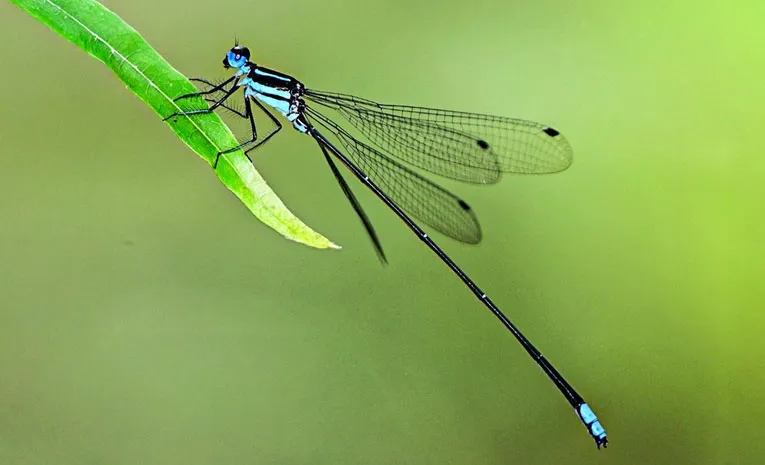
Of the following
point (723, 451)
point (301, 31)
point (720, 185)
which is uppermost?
point (301, 31)

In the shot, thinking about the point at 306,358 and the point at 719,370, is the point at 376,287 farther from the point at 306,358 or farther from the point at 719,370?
the point at 719,370

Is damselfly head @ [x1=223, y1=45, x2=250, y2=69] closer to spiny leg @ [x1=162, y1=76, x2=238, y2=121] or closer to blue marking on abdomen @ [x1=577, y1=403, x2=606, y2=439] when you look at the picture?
spiny leg @ [x1=162, y1=76, x2=238, y2=121]

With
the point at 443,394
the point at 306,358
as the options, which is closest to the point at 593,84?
the point at 443,394

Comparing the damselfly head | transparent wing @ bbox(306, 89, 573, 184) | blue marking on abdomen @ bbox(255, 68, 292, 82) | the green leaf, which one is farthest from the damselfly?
the green leaf

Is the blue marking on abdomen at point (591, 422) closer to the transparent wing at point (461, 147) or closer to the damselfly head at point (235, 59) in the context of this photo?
the transparent wing at point (461, 147)

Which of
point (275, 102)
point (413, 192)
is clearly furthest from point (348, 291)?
point (275, 102)

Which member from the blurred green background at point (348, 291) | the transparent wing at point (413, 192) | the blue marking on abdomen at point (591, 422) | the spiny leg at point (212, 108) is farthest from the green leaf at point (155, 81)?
the blurred green background at point (348, 291)
